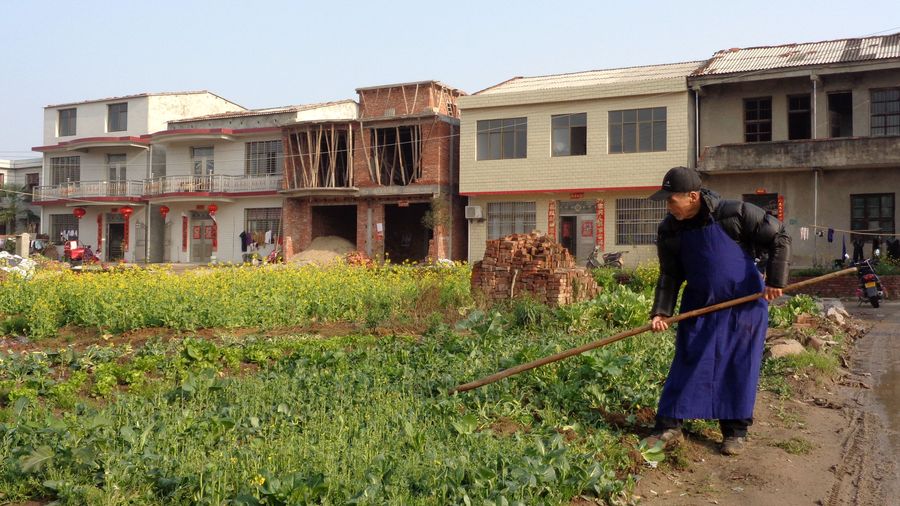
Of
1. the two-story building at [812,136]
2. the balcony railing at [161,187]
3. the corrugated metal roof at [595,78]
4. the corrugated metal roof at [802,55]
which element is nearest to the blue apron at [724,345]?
the two-story building at [812,136]

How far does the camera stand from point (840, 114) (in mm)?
23797

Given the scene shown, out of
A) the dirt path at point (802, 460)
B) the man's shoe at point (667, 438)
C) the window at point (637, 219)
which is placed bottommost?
the dirt path at point (802, 460)

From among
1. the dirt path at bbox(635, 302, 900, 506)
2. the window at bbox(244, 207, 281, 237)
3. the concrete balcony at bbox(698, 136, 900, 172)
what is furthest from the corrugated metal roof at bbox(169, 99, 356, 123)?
the dirt path at bbox(635, 302, 900, 506)

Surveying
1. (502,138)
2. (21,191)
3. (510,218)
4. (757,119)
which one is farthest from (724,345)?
(21,191)

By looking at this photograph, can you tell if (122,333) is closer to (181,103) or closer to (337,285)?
(337,285)

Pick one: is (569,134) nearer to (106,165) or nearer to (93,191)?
(93,191)

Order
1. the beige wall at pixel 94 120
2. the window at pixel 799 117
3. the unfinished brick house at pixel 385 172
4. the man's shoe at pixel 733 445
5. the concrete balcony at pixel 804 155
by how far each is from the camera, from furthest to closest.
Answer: the beige wall at pixel 94 120 < the unfinished brick house at pixel 385 172 < the window at pixel 799 117 < the concrete balcony at pixel 804 155 < the man's shoe at pixel 733 445

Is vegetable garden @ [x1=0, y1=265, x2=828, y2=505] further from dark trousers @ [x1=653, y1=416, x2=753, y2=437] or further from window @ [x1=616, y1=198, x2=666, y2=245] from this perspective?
window @ [x1=616, y1=198, x2=666, y2=245]

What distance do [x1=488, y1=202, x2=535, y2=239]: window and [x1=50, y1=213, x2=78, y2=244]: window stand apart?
22616 millimetres

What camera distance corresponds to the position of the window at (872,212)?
22.2 m

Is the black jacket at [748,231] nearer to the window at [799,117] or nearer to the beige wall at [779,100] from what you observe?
the beige wall at [779,100]

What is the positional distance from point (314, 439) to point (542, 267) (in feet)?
25.3

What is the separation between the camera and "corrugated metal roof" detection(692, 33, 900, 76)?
22.4m

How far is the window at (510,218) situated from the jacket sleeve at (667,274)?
70.6ft
